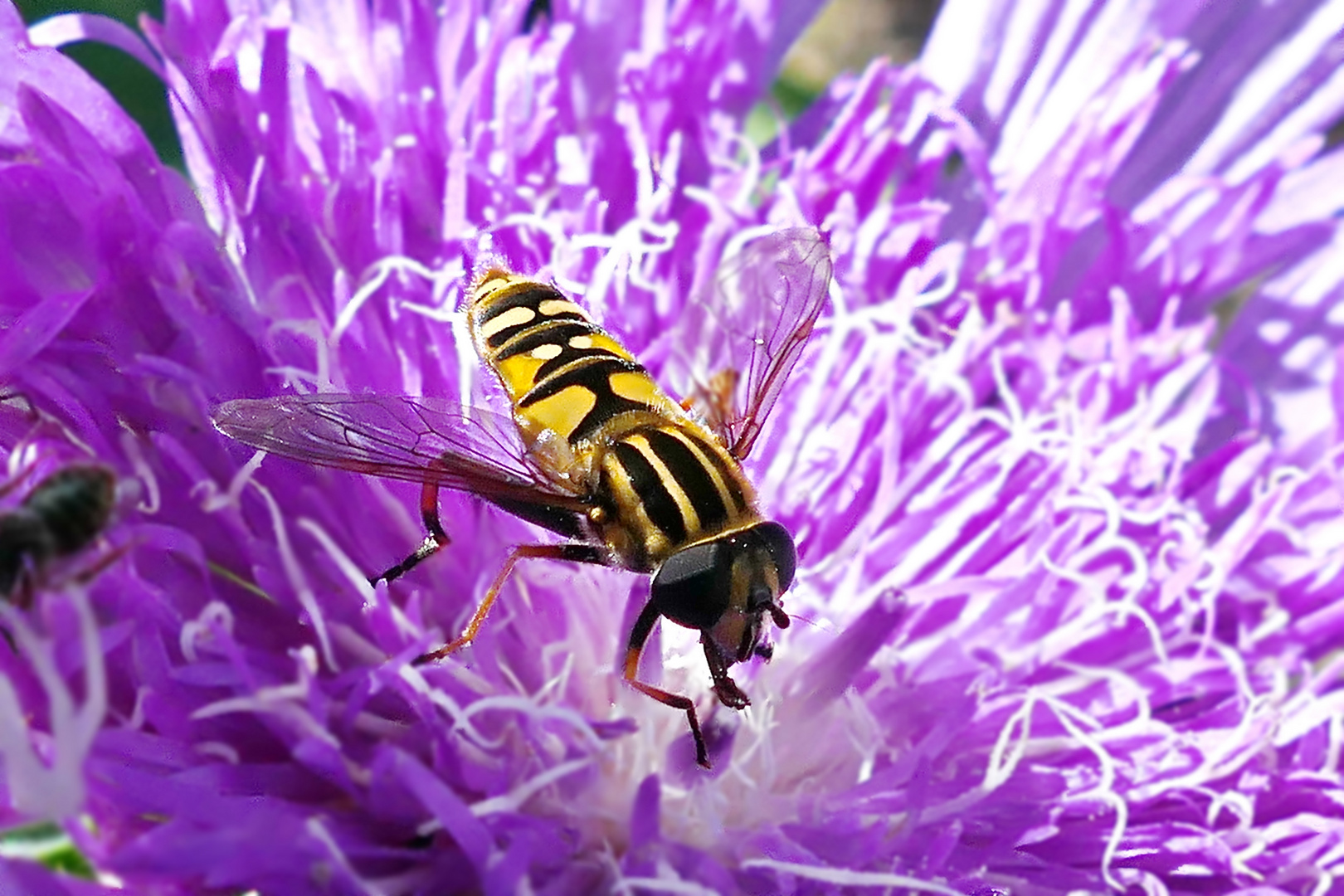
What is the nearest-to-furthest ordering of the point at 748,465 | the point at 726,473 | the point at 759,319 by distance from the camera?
the point at 726,473 → the point at 759,319 → the point at 748,465

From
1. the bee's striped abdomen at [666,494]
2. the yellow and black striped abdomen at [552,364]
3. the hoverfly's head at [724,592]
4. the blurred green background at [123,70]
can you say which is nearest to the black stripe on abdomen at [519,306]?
the yellow and black striped abdomen at [552,364]

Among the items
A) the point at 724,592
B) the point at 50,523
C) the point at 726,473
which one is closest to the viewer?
the point at 50,523

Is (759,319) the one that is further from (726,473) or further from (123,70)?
(123,70)


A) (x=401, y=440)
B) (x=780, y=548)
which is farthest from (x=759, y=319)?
(x=401, y=440)

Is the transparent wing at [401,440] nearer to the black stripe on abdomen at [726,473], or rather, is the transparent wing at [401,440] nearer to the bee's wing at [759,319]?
the black stripe on abdomen at [726,473]

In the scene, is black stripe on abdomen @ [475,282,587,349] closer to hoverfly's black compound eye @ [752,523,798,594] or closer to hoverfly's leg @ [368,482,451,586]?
hoverfly's leg @ [368,482,451,586]

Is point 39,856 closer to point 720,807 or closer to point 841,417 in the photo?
point 720,807

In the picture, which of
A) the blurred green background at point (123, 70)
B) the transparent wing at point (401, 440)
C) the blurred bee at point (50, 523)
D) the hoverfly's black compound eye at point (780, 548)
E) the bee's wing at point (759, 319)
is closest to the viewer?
the blurred bee at point (50, 523)
